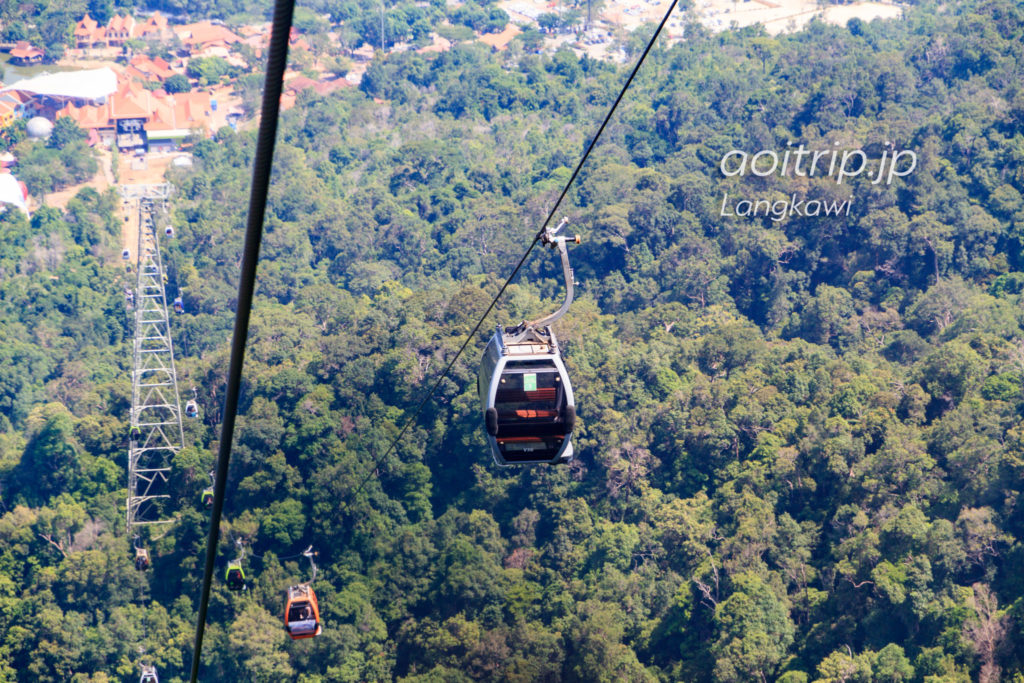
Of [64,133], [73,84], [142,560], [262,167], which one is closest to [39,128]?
[64,133]

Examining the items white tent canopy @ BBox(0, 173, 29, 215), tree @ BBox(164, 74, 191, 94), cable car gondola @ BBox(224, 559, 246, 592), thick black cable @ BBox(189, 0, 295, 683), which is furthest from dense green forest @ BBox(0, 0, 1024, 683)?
thick black cable @ BBox(189, 0, 295, 683)

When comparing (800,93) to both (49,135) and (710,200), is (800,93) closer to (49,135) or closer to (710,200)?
(710,200)

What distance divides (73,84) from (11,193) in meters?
23.0

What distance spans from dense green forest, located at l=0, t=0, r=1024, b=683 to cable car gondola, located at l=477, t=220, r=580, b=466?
18465mm

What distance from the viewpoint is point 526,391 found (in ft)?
60.3

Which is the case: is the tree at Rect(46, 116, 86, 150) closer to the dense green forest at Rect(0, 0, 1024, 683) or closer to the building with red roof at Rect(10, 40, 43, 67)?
the dense green forest at Rect(0, 0, 1024, 683)

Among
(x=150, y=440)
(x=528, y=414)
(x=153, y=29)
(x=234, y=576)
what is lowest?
(x=153, y=29)

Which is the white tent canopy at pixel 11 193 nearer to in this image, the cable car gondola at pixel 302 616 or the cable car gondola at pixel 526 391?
the cable car gondola at pixel 302 616

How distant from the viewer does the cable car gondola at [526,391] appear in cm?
1819

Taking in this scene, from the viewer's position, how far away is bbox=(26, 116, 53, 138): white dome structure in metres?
93.1

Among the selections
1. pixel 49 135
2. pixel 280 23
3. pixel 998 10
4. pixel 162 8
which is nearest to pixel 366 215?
pixel 49 135

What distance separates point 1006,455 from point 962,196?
2657 cm

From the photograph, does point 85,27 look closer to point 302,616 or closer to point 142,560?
point 142,560

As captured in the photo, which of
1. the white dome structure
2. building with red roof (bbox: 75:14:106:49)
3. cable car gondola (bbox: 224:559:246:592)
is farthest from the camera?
building with red roof (bbox: 75:14:106:49)
